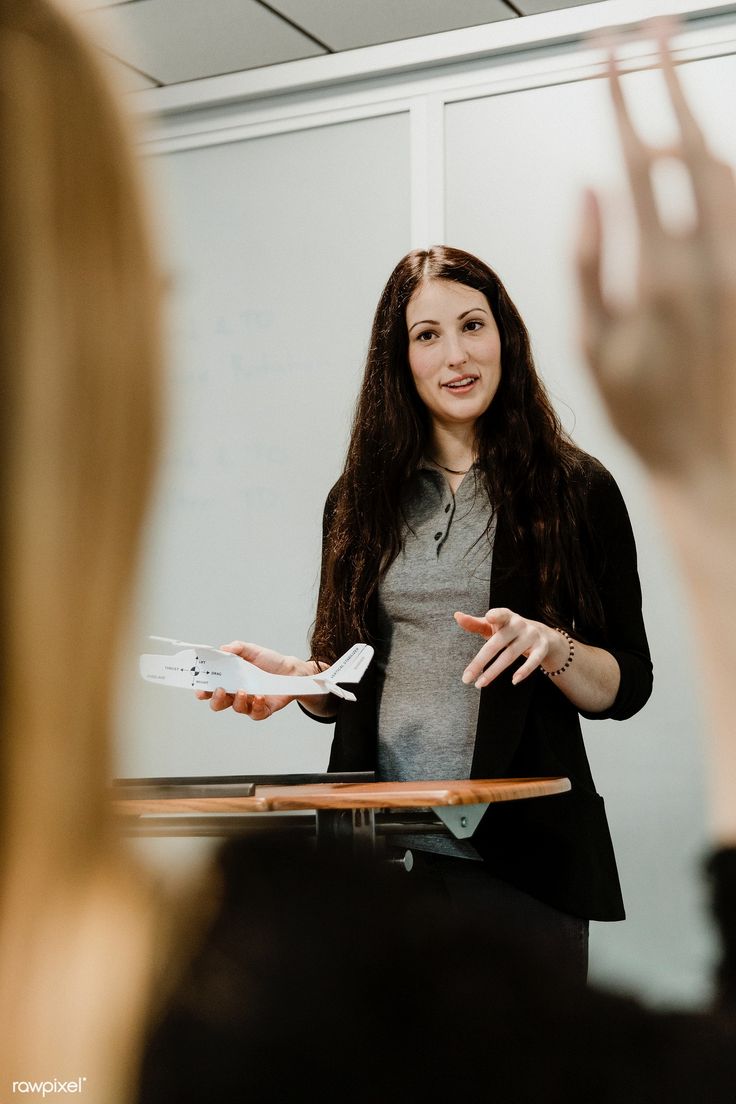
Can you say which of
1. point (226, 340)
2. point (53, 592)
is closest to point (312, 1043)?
point (53, 592)

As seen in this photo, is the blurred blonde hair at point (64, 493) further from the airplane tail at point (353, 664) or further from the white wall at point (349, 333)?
the white wall at point (349, 333)

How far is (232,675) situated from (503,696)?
290mm

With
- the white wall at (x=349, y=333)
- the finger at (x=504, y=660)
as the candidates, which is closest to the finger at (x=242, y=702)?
the finger at (x=504, y=660)

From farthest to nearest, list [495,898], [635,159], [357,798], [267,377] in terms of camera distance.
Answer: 1. [267,377]
2. [635,159]
3. [495,898]
4. [357,798]

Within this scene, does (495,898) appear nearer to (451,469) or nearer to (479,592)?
(479,592)

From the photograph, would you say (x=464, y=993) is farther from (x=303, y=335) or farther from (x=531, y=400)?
(x=303, y=335)

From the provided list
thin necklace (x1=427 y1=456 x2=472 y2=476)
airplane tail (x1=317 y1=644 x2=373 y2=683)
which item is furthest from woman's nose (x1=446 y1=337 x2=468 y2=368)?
airplane tail (x1=317 y1=644 x2=373 y2=683)

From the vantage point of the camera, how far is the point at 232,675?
1228 millimetres

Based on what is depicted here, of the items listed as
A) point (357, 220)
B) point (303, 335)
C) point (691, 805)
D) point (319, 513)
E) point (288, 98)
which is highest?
point (288, 98)

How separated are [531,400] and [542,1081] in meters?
1.25

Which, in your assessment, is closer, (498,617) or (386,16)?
(498,617)

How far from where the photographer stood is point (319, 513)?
236 centimetres

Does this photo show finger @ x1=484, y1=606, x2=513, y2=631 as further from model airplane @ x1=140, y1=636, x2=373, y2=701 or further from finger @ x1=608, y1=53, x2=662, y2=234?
finger @ x1=608, y1=53, x2=662, y2=234

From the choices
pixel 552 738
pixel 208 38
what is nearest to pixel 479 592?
pixel 552 738
